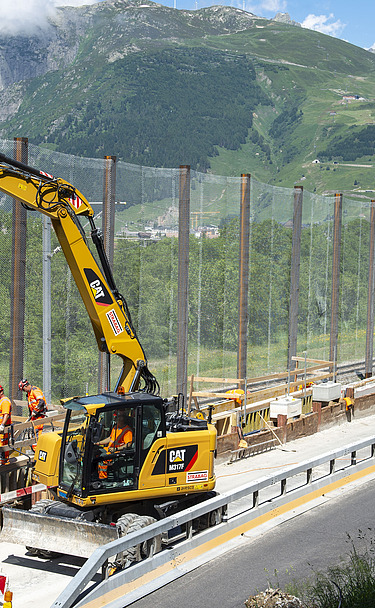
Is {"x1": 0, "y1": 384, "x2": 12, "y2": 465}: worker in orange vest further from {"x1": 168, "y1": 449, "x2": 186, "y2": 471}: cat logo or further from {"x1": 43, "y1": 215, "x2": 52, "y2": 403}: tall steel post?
{"x1": 43, "y1": 215, "x2": 52, "y2": 403}: tall steel post

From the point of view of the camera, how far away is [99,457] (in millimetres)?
11219

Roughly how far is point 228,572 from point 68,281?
1066 centimetres

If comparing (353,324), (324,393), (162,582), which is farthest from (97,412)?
(353,324)

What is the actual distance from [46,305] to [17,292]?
2.90 ft

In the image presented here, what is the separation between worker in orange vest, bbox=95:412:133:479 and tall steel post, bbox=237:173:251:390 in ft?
46.1

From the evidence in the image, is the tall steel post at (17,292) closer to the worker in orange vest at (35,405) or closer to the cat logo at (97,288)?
the worker in orange vest at (35,405)

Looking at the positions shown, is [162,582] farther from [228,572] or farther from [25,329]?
[25,329]

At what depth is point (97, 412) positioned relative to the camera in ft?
36.6

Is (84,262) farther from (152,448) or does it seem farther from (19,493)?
(19,493)

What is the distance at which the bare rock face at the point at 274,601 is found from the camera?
25.3 ft

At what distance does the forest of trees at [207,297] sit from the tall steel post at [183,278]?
23 cm

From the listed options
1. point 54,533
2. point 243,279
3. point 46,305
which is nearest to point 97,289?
point 54,533

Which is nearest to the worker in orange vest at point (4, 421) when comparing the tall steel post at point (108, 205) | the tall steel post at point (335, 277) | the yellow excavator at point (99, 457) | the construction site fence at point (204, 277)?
the construction site fence at point (204, 277)

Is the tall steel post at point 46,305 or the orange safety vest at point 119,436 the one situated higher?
the tall steel post at point 46,305
